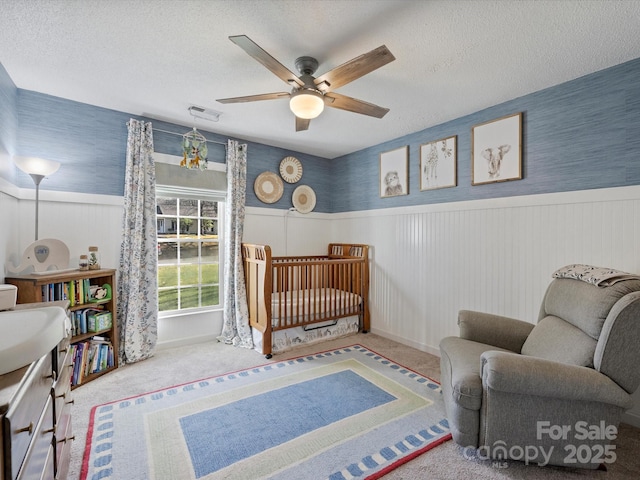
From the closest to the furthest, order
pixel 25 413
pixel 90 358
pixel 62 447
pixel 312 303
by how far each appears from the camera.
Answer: pixel 25 413 → pixel 62 447 → pixel 90 358 → pixel 312 303

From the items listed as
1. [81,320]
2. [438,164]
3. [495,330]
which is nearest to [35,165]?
[81,320]

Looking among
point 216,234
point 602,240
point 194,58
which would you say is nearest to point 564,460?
point 602,240

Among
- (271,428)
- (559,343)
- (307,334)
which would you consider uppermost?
(559,343)

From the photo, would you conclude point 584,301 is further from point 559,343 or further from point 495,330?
point 495,330

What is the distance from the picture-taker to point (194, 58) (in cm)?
196

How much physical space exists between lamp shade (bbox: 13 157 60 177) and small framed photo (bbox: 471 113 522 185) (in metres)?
3.59

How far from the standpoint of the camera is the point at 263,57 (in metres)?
1.58

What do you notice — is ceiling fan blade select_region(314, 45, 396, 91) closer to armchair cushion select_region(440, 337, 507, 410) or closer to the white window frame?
armchair cushion select_region(440, 337, 507, 410)

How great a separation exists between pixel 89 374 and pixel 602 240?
410 cm

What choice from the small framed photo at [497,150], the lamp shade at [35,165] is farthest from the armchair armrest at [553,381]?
the lamp shade at [35,165]

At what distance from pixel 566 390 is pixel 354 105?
2.06m

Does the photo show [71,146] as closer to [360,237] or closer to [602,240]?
[360,237]

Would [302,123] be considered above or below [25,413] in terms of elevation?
above

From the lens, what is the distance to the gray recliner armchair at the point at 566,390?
4.61 feet
